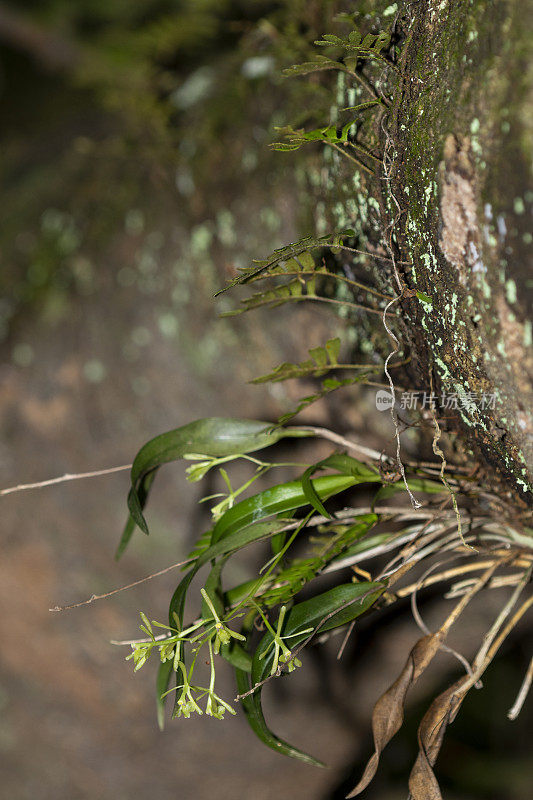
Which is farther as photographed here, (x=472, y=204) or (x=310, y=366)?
(x=310, y=366)

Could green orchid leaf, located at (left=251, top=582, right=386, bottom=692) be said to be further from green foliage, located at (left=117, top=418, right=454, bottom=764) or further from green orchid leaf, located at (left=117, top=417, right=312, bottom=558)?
green orchid leaf, located at (left=117, top=417, right=312, bottom=558)

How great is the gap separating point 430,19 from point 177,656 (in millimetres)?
587

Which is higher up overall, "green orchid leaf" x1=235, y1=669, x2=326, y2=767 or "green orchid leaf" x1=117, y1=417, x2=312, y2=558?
"green orchid leaf" x1=117, y1=417, x2=312, y2=558

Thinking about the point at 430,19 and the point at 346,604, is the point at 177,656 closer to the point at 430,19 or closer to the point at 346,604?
the point at 346,604

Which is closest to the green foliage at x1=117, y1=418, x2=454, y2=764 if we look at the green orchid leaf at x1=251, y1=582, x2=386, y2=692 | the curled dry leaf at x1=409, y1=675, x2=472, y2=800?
the green orchid leaf at x1=251, y1=582, x2=386, y2=692

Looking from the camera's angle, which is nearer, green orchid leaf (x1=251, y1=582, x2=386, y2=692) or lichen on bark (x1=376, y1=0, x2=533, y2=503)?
lichen on bark (x1=376, y1=0, x2=533, y2=503)

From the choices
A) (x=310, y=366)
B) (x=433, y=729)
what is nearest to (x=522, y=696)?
(x=433, y=729)

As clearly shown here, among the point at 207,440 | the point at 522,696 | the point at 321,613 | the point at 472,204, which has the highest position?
the point at 472,204

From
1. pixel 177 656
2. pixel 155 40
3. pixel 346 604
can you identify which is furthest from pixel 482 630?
pixel 155 40

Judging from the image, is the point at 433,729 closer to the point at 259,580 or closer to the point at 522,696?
the point at 522,696

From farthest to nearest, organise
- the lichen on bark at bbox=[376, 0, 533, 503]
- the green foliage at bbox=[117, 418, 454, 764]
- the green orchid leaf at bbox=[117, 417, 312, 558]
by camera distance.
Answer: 1. the green orchid leaf at bbox=[117, 417, 312, 558]
2. the green foliage at bbox=[117, 418, 454, 764]
3. the lichen on bark at bbox=[376, 0, 533, 503]

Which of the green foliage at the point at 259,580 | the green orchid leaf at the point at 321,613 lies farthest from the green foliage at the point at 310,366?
the green orchid leaf at the point at 321,613

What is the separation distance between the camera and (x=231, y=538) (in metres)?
0.58

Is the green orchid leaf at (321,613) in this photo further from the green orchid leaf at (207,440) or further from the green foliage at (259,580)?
the green orchid leaf at (207,440)
